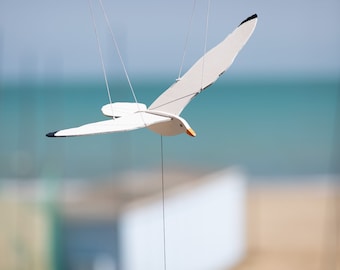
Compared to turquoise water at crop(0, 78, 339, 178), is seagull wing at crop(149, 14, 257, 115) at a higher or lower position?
lower

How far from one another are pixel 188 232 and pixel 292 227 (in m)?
1.20

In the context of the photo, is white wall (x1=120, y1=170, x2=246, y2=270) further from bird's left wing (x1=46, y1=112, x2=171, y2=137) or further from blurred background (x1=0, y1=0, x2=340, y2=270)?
bird's left wing (x1=46, y1=112, x2=171, y2=137)

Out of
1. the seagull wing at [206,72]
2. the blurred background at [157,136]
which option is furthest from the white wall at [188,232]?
the seagull wing at [206,72]

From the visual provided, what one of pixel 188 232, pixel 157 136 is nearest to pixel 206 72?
pixel 188 232

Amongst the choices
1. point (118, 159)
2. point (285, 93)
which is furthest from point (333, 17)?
point (118, 159)

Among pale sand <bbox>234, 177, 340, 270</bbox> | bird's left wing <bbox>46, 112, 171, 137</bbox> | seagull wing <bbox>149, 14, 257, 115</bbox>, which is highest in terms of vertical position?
seagull wing <bbox>149, 14, 257, 115</bbox>

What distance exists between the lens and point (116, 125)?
662 millimetres

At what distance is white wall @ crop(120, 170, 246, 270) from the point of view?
2.87 m

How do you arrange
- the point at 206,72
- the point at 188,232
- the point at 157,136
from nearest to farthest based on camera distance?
the point at 206,72
the point at 188,232
the point at 157,136

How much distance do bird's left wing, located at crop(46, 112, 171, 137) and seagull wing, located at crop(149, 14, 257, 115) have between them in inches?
2.5

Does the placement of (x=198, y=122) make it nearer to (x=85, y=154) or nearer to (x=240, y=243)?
(x=85, y=154)

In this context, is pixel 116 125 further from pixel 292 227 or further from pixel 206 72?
pixel 292 227

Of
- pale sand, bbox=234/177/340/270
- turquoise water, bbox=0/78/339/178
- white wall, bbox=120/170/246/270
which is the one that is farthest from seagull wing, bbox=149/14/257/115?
turquoise water, bbox=0/78/339/178

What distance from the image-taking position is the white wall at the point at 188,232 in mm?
2867
